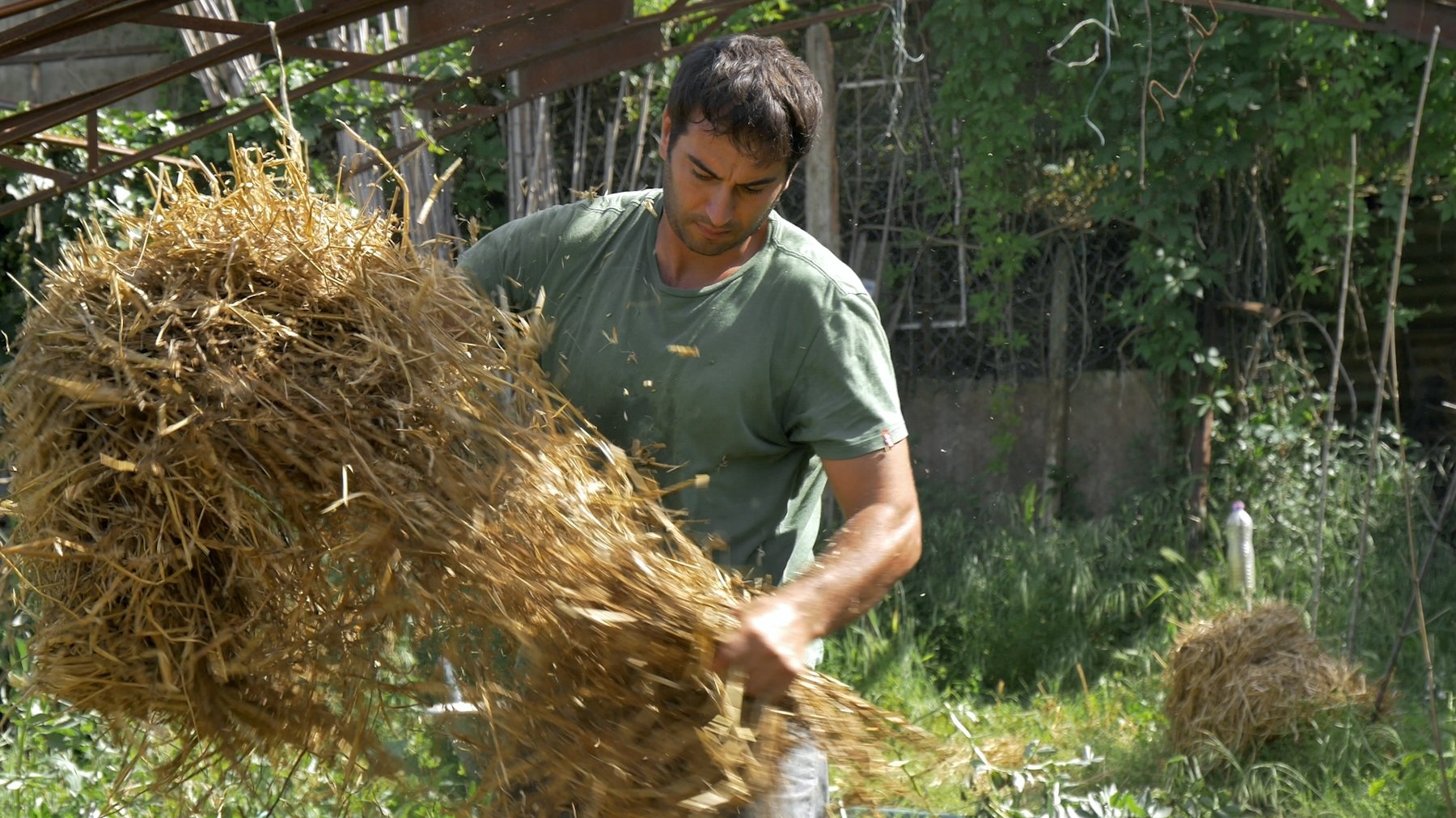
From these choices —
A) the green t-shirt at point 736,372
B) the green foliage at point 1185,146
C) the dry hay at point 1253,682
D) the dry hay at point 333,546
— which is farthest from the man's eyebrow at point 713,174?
the green foliage at point 1185,146

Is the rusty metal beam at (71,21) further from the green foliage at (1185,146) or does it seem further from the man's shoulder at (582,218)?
the green foliage at (1185,146)

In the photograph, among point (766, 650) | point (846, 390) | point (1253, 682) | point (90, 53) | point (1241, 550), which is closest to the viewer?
point (766, 650)

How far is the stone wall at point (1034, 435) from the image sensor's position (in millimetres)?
7051

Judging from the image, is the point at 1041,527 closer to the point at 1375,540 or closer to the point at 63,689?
the point at 1375,540

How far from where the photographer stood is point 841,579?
2.23 m

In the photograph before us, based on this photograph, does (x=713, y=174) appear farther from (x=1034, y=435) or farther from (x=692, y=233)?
(x=1034, y=435)

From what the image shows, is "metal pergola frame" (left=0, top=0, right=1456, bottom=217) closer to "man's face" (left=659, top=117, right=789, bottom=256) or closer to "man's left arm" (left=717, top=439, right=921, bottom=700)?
"man's face" (left=659, top=117, right=789, bottom=256)

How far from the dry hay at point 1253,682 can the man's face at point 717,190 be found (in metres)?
2.86

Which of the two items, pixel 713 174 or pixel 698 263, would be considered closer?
pixel 713 174

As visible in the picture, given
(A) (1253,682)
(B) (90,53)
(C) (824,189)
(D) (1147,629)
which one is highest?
(B) (90,53)

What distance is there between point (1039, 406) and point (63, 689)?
567 centimetres

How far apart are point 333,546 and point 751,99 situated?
103 cm

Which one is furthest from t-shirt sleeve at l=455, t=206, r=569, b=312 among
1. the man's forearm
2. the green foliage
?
the green foliage

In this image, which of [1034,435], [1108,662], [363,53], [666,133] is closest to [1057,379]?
[1034,435]
